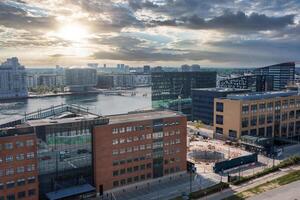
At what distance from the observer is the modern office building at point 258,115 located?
227 ft

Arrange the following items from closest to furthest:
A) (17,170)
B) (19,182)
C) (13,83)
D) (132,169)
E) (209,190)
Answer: (17,170), (19,182), (209,190), (132,169), (13,83)

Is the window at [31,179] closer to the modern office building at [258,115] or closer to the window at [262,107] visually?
the modern office building at [258,115]

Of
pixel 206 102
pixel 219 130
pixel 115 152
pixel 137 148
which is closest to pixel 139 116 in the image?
Answer: pixel 137 148

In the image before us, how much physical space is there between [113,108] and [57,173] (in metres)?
108

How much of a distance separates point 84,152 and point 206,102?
54.3m

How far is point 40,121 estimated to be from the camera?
1533 inches

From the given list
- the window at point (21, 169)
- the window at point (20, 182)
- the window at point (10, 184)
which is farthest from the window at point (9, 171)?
the window at point (20, 182)

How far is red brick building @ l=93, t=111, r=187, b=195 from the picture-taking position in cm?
4116

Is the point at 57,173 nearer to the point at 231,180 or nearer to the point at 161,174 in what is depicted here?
the point at 161,174

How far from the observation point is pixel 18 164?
1371 inches

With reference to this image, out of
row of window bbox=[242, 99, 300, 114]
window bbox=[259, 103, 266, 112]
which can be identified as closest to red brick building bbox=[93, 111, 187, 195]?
row of window bbox=[242, 99, 300, 114]

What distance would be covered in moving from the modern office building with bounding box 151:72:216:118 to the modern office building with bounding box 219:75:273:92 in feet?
71.0

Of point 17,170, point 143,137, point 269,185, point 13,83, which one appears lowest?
point 269,185

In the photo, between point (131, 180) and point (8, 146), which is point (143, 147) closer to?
point (131, 180)
